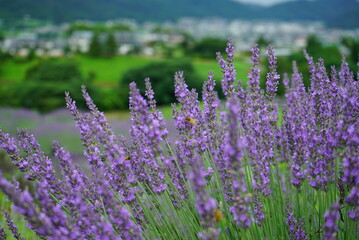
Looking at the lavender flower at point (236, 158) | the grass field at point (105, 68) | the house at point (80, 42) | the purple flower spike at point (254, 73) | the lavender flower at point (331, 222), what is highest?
the house at point (80, 42)

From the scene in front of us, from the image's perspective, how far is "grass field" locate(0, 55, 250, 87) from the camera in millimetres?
42812

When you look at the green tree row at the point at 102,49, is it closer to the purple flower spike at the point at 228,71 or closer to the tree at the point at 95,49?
the tree at the point at 95,49

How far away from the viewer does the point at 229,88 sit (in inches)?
90.4

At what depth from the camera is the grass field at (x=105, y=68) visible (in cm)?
4281

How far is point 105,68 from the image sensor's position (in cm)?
5397

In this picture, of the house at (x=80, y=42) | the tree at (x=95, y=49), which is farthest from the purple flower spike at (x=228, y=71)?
the house at (x=80, y=42)

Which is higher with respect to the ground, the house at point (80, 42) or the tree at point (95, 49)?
the house at point (80, 42)

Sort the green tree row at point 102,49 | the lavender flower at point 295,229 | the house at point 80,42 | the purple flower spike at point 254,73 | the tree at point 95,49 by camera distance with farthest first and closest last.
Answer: the house at point 80,42 < the green tree row at point 102,49 < the tree at point 95,49 < the purple flower spike at point 254,73 < the lavender flower at point 295,229

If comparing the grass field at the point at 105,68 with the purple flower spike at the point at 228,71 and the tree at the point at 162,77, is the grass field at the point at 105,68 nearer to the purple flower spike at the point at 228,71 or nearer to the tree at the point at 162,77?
the tree at the point at 162,77

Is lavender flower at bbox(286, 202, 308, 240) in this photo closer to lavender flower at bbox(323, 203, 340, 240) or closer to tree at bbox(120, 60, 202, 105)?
lavender flower at bbox(323, 203, 340, 240)

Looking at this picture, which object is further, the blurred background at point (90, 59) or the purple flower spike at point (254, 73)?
the blurred background at point (90, 59)

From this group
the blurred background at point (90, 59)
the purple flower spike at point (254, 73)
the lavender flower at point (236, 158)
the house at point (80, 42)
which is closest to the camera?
the lavender flower at point (236, 158)

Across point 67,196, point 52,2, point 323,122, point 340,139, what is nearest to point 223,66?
point 323,122

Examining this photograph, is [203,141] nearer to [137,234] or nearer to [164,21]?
[137,234]
